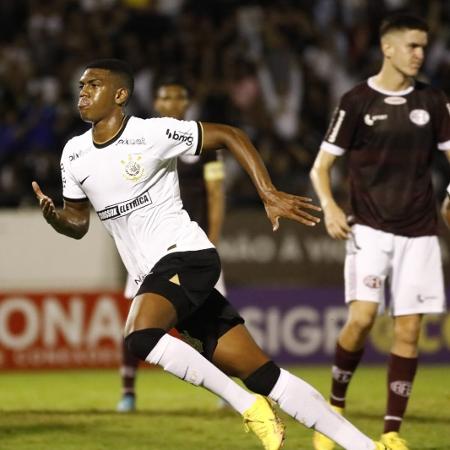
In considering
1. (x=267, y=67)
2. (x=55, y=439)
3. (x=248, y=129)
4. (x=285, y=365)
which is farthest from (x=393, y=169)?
(x=267, y=67)

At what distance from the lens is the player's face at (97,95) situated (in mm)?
6219

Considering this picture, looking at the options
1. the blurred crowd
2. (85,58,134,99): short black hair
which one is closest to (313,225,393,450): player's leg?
(85,58,134,99): short black hair

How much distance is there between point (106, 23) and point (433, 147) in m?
8.80

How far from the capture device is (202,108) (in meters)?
14.1

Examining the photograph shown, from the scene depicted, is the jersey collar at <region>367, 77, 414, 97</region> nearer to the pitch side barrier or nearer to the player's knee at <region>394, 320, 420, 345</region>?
the player's knee at <region>394, 320, 420, 345</region>

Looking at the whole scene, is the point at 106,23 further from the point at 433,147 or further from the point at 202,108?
the point at 433,147

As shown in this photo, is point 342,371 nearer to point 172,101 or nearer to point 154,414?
point 154,414

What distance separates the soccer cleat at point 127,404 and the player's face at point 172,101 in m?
2.11

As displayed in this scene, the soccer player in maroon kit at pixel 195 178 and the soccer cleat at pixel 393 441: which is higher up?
the soccer player in maroon kit at pixel 195 178

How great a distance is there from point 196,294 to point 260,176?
0.66m

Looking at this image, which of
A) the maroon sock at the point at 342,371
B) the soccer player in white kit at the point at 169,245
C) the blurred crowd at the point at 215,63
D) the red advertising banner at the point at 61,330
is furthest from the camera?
the blurred crowd at the point at 215,63

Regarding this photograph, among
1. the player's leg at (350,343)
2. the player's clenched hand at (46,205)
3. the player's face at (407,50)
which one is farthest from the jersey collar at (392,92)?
the player's clenched hand at (46,205)

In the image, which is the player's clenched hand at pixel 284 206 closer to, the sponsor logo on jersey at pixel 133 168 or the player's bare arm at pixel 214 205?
the sponsor logo on jersey at pixel 133 168

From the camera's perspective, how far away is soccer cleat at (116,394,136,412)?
912cm
